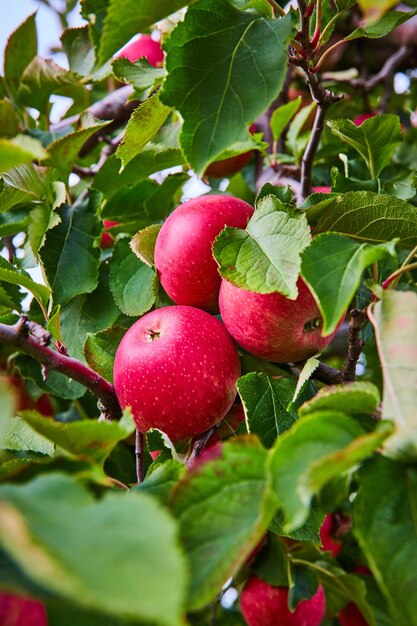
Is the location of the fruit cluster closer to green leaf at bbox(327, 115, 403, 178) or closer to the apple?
green leaf at bbox(327, 115, 403, 178)

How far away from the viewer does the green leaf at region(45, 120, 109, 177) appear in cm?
103

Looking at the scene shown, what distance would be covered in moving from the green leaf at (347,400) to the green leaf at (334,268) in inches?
2.5

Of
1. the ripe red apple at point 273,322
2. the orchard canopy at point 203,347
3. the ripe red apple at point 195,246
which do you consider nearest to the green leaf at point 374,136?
the orchard canopy at point 203,347

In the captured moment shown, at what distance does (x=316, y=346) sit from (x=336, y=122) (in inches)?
14.5

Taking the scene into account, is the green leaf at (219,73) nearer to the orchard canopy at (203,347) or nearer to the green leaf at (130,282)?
the orchard canopy at (203,347)

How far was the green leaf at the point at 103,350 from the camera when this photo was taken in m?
0.96

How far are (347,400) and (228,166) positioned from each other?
1.16 meters

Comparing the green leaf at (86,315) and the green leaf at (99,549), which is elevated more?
the green leaf at (99,549)

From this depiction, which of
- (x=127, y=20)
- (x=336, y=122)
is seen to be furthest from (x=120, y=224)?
(x=127, y=20)

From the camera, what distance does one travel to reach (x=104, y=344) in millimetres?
978

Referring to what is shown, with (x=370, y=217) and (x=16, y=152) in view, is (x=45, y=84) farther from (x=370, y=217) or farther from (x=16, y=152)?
(x=16, y=152)

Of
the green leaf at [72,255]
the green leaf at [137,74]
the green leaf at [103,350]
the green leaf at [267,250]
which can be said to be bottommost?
the green leaf at [103,350]

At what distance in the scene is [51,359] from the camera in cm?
74

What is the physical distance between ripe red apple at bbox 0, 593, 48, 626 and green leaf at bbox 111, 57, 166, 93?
663mm
